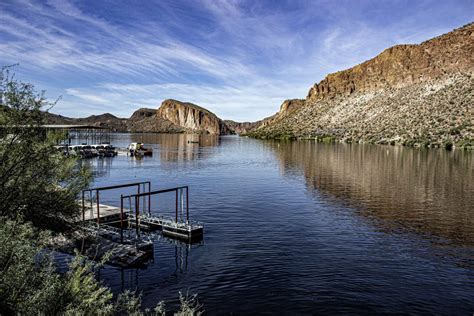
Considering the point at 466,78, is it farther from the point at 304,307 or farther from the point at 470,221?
the point at 304,307

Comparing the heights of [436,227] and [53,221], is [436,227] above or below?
below

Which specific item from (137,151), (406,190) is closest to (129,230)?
(406,190)

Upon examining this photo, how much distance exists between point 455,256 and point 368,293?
9.98 metres

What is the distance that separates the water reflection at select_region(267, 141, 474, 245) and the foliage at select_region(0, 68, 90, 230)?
27156mm

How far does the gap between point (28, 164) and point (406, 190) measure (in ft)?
157

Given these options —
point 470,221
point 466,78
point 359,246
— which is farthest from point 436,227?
point 466,78

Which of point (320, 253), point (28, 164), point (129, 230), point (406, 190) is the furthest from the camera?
point (406, 190)

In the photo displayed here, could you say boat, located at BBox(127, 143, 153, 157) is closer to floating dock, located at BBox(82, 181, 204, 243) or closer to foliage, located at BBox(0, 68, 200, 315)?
floating dock, located at BBox(82, 181, 204, 243)

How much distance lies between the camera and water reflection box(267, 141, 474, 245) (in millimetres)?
34750

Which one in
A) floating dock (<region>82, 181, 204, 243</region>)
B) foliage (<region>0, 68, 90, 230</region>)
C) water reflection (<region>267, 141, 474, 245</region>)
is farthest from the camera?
water reflection (<region>267, 141, 474, 245</region>)

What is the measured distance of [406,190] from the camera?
51.7 metres

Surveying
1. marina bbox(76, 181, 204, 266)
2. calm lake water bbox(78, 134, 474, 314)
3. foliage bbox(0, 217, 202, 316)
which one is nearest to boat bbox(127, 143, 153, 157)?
calm lake water bbox(78, 134, 474, 314)

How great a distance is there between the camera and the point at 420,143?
139m

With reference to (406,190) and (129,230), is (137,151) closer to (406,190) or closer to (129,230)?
(406,190)
